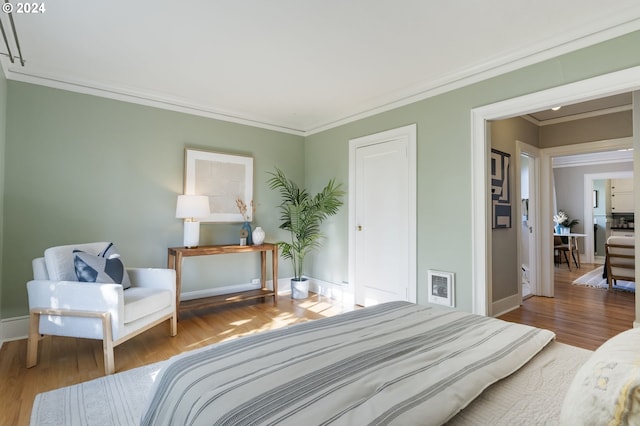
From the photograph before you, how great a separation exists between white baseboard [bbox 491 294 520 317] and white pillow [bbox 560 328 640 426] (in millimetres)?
3125

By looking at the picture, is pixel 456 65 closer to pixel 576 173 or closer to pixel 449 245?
pixel 449 245

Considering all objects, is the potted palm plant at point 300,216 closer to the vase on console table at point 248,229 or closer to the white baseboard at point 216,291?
the vase on console table at point 248,229

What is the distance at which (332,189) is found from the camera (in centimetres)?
452

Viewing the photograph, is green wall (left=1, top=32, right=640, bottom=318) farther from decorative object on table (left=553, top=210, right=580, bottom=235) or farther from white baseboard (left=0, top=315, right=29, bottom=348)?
decorative object on table (left=553, top=210, right=580, bottom=235)

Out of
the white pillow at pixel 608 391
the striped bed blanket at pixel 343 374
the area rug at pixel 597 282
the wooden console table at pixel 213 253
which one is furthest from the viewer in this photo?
the area rug at pixel 597 282

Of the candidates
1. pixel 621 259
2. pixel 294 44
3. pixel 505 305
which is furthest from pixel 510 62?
pixel 621 259

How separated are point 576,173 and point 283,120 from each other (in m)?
7.54

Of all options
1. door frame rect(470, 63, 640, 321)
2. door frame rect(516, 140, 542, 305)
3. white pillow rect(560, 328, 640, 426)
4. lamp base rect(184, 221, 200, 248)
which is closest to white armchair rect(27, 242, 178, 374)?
lamp base rect(184, 221, 200, 248)

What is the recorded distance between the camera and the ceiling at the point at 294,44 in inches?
85.0

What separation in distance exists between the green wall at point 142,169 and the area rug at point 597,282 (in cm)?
379

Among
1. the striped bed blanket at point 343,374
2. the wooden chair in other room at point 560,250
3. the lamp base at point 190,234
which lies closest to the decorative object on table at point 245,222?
the lamp base at point 190,234

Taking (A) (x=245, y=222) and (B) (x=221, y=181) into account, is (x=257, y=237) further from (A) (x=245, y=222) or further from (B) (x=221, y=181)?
(B) (x=221, y=181)

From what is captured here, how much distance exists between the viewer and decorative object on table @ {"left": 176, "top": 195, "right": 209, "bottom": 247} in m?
3.56

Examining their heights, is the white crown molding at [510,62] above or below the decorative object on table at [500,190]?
above
